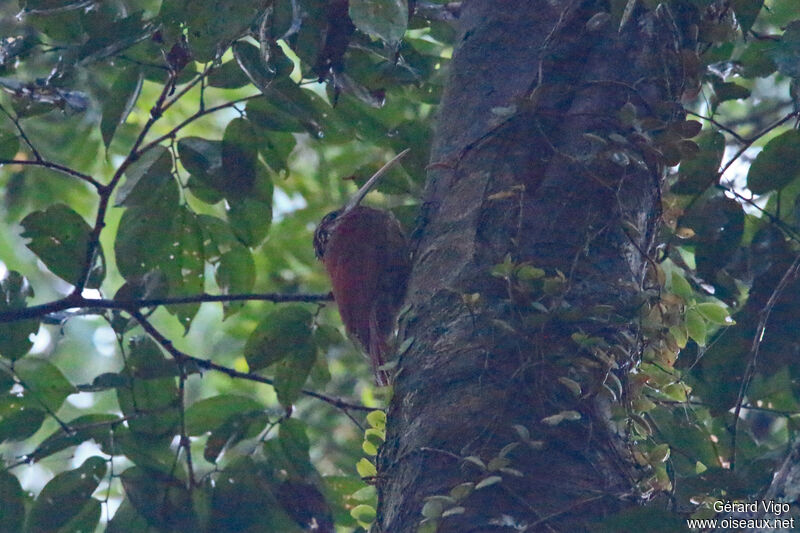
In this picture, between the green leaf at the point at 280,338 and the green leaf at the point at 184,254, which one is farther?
the green leaf at the point at 184,254

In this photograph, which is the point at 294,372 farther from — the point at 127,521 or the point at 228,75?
the point at 228,75

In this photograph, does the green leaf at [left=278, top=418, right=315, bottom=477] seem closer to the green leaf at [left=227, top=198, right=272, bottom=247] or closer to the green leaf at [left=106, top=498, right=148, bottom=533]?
the green leaf at [left=106, top=498, right=148, bottom=533]

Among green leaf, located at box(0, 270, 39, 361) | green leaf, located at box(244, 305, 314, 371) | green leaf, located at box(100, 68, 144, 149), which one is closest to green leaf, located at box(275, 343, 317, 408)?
green leaf, located at box(244, 305, 314, 371)

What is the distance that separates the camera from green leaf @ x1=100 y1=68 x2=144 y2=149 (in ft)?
9.05

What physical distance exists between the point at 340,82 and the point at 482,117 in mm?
553

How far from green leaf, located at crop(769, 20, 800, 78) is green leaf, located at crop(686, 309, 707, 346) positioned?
61 centimetres

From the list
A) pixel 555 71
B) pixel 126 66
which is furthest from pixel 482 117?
pixel 126 66

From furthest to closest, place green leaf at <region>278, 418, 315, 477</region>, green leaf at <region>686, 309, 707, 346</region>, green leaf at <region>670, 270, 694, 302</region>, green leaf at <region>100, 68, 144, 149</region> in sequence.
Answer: green leaf at <region>278, 418, 315, 477</region> → green leaf at <region>100, 68, 144, 149</region> → green leaf at <region>670, 270, 694, 302</region> → green leaf at <region>686, 309, 707, 346</region>

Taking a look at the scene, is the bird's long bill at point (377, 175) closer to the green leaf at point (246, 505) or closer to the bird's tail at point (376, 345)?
the bird's tail at point (376, 345)

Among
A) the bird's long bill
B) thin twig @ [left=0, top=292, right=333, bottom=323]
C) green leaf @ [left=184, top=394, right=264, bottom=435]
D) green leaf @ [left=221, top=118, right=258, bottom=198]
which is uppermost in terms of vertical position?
green leaf @ [left=221, top=118, right=258, bottom=198]

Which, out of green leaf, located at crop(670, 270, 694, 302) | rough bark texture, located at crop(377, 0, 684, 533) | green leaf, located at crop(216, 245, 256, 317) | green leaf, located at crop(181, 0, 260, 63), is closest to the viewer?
rough bark texture, located at crop(377, 0, 684, 533)

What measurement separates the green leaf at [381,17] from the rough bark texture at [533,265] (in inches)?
12.8

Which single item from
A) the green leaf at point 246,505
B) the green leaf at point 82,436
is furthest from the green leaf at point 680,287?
the green leaf at point 82,436

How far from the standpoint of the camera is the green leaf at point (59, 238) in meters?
2.92
